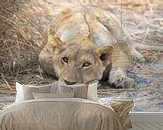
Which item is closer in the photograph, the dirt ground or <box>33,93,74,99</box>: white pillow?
<box>33,93,74,99</box>: white pillow

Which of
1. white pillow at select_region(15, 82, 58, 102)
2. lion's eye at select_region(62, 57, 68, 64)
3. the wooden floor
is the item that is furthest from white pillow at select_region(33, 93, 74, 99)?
the wooden floor

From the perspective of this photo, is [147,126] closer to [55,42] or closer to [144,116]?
[144,116]

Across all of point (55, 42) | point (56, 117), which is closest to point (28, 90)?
point (56, 117)

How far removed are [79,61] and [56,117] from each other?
1617 mm

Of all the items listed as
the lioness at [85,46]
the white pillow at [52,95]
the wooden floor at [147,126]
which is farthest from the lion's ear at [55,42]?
the wooden floor at [147,126]

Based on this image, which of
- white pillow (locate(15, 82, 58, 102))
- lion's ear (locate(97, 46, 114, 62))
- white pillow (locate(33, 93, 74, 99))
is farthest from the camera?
lion's ear (locate(97, 46, 114, 62))

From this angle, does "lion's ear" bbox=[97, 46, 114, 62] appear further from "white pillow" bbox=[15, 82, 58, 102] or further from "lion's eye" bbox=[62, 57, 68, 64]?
"white pillow" bbox=[15, 82, 58, 102]

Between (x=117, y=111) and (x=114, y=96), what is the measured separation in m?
1.28

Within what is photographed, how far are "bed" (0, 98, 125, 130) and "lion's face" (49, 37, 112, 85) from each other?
140 cm

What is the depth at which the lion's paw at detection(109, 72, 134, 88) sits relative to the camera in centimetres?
516

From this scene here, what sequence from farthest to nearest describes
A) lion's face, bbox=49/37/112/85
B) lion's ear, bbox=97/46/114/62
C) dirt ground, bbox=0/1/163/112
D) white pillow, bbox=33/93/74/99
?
dirt ground, bbox=0/1/163/112
lion's ear, bbox=97/46/114/62
lion's face, bbox=49/37/112/85
white pillow, bbox=33/93/74/99

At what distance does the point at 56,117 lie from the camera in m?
3.46

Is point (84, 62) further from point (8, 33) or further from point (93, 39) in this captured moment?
point (8, 33)

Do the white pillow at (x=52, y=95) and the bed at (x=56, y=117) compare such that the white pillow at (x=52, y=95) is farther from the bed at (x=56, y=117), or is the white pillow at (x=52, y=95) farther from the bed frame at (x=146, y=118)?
the bed frame at (x=146, y=118)
